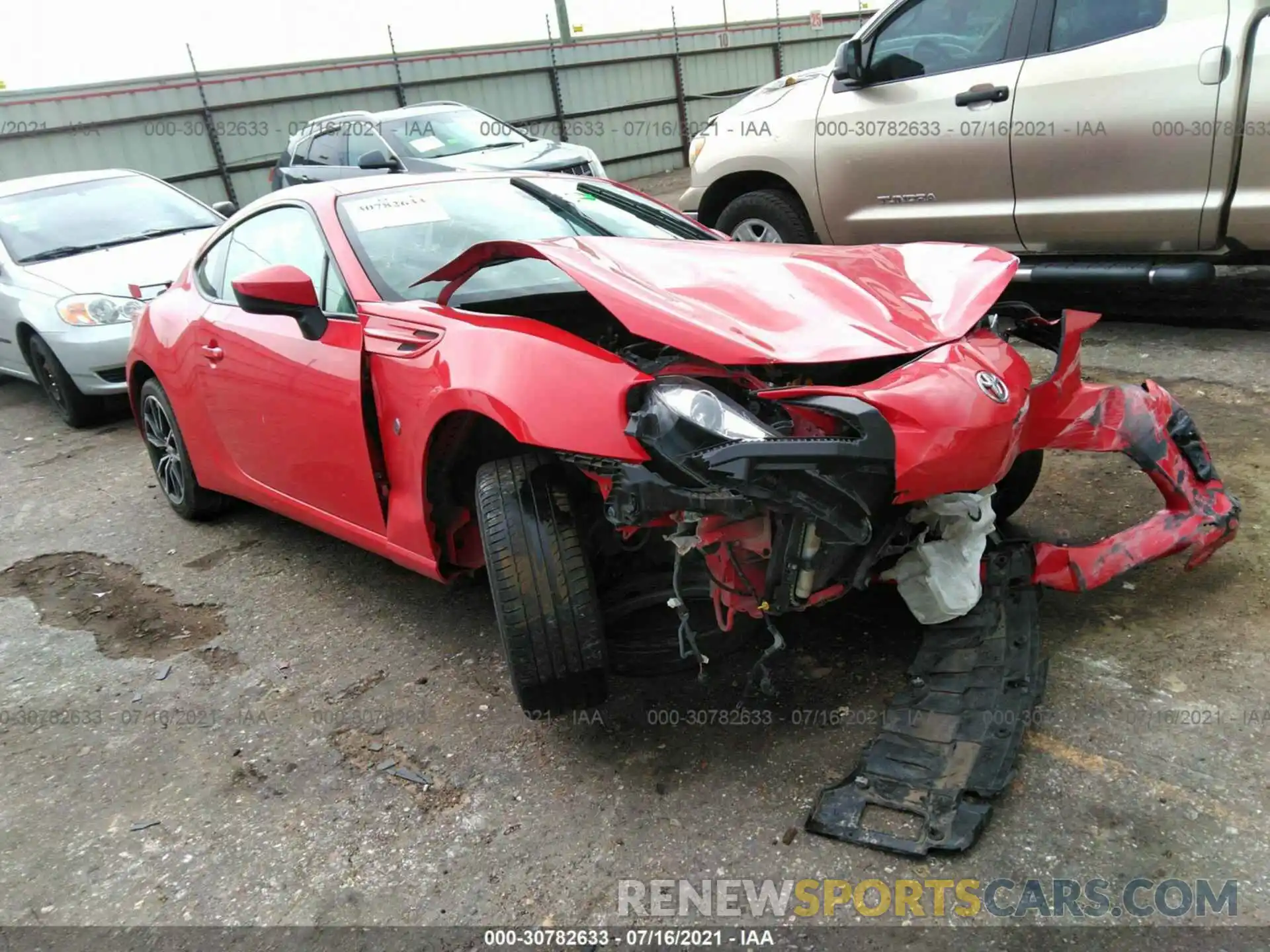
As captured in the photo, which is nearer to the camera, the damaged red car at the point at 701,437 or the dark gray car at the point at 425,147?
the damaged red car at the point at 701,437

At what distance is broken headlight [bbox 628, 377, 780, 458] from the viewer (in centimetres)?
207

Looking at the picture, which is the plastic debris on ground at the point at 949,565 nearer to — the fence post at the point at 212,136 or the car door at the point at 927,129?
the car door at the point at 927,129

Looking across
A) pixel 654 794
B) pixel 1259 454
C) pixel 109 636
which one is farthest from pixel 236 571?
pixel 1259 454

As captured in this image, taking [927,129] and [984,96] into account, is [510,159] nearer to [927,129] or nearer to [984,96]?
[927,129]

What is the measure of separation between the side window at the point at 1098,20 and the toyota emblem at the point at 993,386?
3.43m

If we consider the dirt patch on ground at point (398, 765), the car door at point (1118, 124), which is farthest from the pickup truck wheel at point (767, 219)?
the dirt patch on ground at point (398, 765)

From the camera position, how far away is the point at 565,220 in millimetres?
3434

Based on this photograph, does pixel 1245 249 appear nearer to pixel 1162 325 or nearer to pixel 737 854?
pixel 1162 325

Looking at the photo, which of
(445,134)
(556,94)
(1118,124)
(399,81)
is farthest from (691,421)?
(556,94)

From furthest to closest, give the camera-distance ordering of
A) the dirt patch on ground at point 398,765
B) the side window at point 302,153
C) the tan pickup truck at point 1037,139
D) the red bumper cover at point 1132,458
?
1. the side window at point 302,153
2. the tan pickup truck at point 1037,139
3. the red bumper cover at point 1132,458
4. the dirt patch on ground at point 398,765

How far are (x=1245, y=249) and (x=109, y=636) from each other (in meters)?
5.25

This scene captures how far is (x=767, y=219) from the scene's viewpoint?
6055 millimetres

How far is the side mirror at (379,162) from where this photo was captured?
29.7 feet

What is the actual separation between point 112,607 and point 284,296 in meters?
1.71
